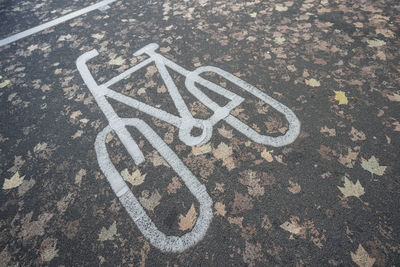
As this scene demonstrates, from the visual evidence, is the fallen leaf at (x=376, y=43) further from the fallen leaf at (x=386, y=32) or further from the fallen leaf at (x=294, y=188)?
the fallen leaf at (x=294, y=188)

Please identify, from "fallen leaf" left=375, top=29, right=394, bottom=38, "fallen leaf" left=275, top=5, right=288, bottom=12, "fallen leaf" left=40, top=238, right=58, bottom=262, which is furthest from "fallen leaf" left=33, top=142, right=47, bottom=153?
"fallen leaf" left=375, top=29, right=394, bottom=38

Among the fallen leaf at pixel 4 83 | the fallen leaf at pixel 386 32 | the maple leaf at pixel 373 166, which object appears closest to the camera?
the maple leaf at pixel 373 166

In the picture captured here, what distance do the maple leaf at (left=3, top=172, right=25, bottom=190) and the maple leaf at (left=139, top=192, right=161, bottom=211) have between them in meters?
1.62

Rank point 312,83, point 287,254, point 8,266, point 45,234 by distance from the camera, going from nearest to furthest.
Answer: point 287,254, point 8,266, point 45,234, point 312,83

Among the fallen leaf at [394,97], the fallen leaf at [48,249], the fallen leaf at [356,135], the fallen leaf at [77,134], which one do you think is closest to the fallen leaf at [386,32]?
the fallen leaf at [394,97]

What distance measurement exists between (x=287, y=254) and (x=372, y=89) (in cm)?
252

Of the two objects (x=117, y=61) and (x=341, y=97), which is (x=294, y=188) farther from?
(x=117, y=61)

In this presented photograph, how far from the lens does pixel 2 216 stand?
2359mm

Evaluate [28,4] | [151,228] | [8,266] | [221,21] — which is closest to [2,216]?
[8,266]

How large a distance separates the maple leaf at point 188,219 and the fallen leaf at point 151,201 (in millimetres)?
313

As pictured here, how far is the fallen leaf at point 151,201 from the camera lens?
225 cm

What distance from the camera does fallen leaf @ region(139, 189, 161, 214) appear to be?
2248 mm

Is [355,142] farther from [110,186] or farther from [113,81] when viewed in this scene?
[113,81]

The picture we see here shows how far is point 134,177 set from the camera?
2.47 m
